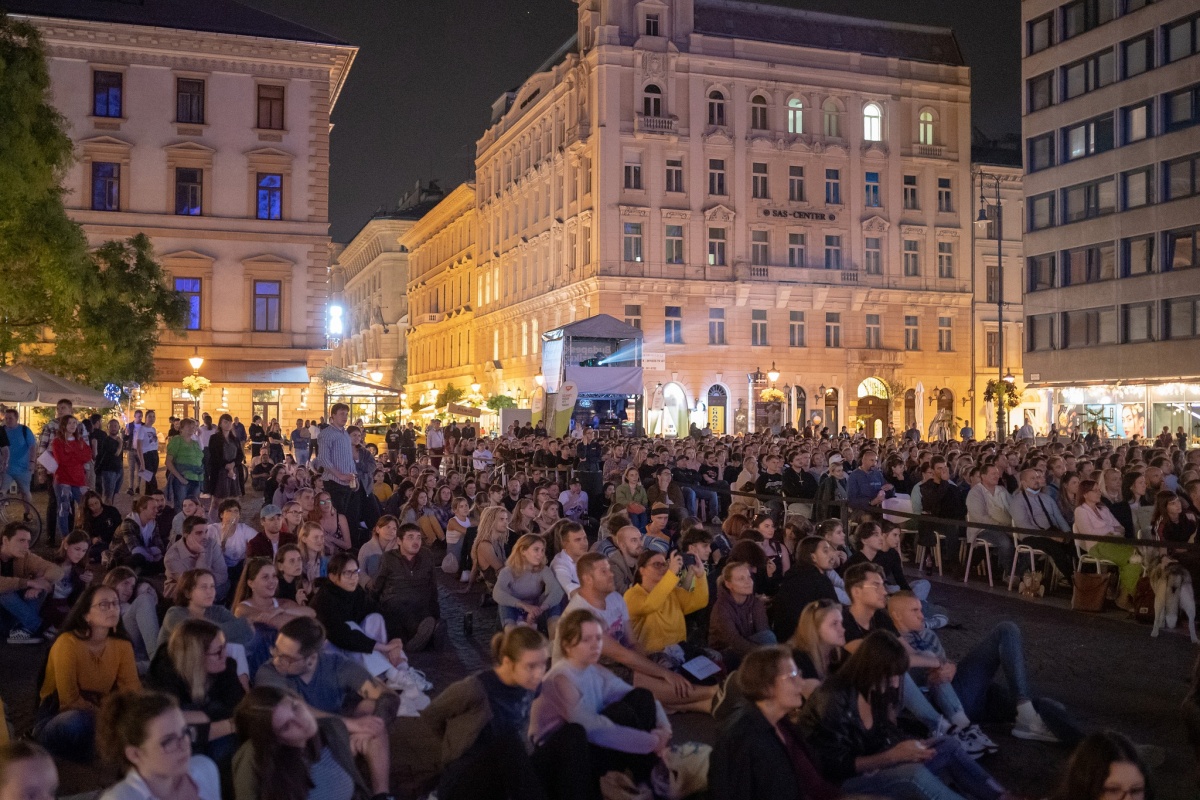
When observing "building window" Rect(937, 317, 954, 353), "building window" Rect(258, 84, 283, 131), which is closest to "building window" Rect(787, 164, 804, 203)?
"building window" Rect(937, 317, 954, 353)

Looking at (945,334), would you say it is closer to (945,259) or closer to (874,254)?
(945,259)

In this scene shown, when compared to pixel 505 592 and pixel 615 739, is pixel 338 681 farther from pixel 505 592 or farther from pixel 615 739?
pixel 505 592

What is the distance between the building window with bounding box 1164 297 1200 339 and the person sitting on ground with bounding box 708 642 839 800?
1678 inches

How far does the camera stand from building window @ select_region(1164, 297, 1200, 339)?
1682 inches

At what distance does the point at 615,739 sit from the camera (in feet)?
20.7

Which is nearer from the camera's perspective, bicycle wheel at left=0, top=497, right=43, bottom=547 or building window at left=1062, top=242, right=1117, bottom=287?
bicycle wheel at left=0, top=497, right=43, bottom=547

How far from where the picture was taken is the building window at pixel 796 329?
5641 cm

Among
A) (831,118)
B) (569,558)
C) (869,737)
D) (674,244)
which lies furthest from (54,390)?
(831,118)

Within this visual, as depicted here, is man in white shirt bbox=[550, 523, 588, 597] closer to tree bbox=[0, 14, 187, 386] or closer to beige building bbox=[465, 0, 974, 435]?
tree bbox=[0, 14, 187, 386]

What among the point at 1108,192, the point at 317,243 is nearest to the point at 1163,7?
the point at 1108,192

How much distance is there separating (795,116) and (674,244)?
362 inches

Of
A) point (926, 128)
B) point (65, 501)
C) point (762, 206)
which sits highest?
point (926, 128)

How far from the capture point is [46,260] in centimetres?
2275

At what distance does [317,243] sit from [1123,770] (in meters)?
44.2
